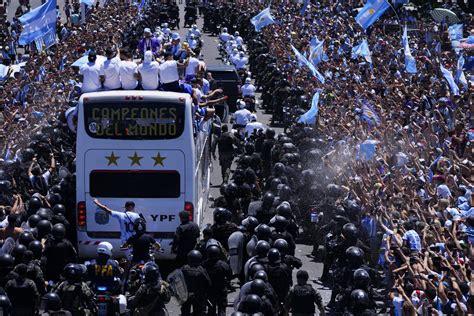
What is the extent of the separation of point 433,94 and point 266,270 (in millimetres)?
13991

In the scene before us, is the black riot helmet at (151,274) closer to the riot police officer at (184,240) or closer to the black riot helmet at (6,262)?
the black riot helmet at (6,262)

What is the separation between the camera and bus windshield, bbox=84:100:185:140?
65.4 ft

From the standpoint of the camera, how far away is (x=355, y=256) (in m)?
16.3

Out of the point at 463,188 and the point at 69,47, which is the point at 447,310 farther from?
the point at 69,47

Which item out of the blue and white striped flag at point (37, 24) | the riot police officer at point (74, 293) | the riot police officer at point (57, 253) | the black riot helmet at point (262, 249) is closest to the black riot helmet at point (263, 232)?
the black riot helmet at point (262, 249)

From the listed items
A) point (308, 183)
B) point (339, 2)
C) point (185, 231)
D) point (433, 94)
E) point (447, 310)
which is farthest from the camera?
point (339, 2)

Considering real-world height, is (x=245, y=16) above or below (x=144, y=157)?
above

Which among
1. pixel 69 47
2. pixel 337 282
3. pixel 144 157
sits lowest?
pixel 337 282

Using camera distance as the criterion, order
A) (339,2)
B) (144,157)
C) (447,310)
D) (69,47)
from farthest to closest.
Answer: (339,2) < (69,47) < (144,157) < (447,310)

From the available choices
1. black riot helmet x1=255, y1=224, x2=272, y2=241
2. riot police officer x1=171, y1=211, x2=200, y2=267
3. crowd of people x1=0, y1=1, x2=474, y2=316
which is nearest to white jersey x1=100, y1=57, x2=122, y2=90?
crowd of people x1=0, y1=1, x2=474, y2=316

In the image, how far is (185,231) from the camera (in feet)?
60.8

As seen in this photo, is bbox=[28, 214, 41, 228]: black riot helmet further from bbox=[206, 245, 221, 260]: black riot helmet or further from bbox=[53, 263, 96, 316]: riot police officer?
bbox=[53, 263, 96, 316]: riot police officer

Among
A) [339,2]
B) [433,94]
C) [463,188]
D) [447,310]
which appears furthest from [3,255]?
[339,2]

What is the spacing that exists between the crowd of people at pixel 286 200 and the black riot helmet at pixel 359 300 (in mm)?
14
